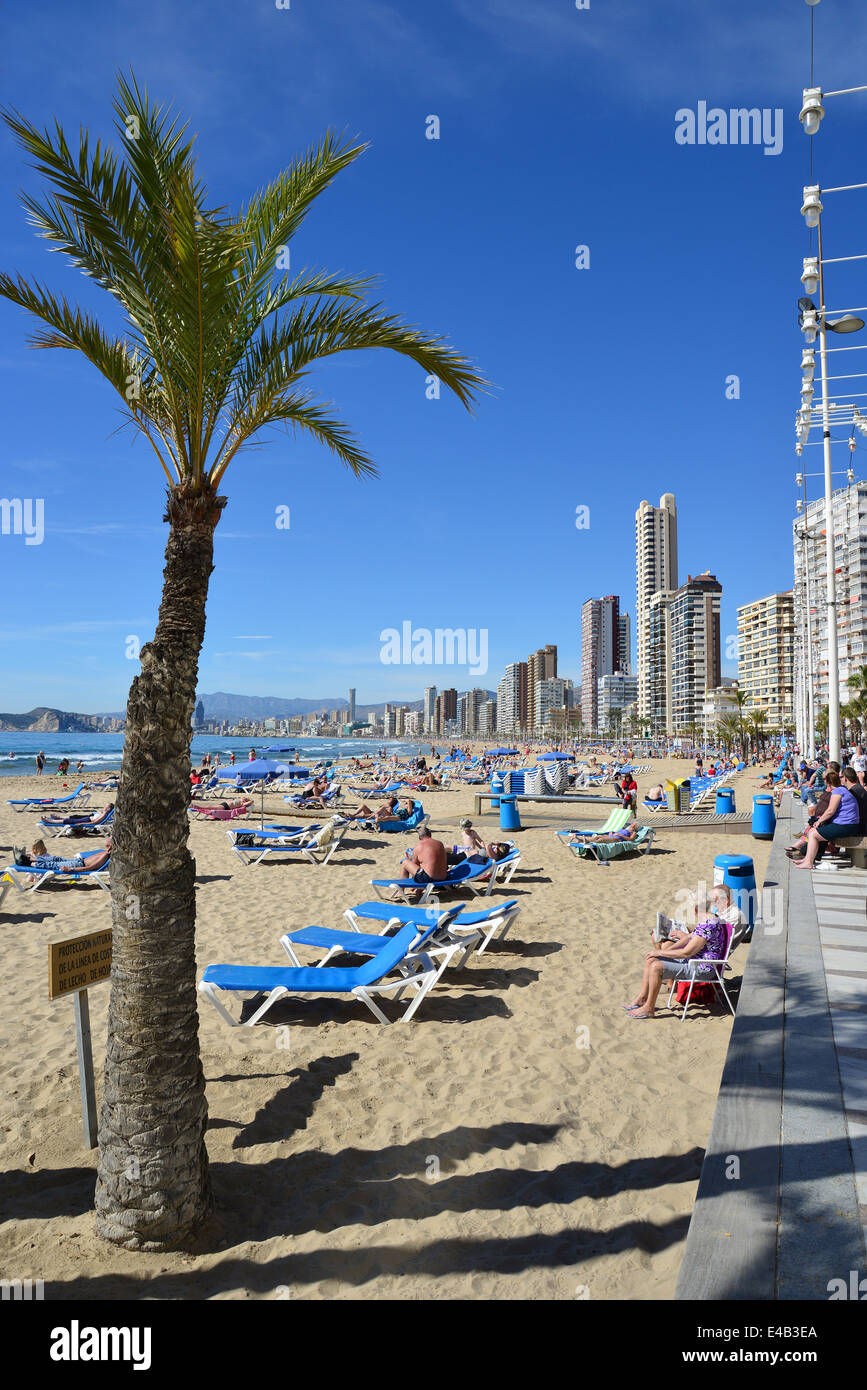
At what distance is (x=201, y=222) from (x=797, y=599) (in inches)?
1937

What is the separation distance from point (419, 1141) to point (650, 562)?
534 feet

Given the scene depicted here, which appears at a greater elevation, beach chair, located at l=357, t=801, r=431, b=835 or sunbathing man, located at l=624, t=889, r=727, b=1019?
sunbathing man, located at l=624, t=889, r=727, b=1019

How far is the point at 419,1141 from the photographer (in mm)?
3930

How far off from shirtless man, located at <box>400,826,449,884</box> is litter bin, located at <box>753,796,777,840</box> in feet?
25.8

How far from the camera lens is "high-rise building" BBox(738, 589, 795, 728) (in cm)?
11962

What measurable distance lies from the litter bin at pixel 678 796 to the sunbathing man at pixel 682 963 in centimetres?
1393

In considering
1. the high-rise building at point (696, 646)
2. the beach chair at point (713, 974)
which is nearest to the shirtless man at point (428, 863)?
the beach chair at point (713, 974)

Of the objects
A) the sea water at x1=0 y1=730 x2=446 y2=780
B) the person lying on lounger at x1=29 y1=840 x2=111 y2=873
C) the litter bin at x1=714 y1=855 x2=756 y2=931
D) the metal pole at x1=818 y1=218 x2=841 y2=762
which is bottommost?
the sea water at x1=0 y1=730 x2=446 y2=780

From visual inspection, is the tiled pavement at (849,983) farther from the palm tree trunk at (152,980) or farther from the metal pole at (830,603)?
the metal pole at (830,603)

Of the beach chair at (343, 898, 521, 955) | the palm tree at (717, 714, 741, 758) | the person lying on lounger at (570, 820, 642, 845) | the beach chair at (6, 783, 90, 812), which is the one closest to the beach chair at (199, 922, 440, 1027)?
the beach chair at (343, 898, 521, 955)

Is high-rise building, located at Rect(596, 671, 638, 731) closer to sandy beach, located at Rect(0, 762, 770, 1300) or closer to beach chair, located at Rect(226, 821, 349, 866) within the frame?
beach chair, located at Rect(226, 821, 349, 866)

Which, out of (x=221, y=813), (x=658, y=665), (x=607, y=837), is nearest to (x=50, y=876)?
(x=607, y=837)

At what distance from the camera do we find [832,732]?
15781 mm

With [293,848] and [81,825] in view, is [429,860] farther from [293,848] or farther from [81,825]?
[81,825]
